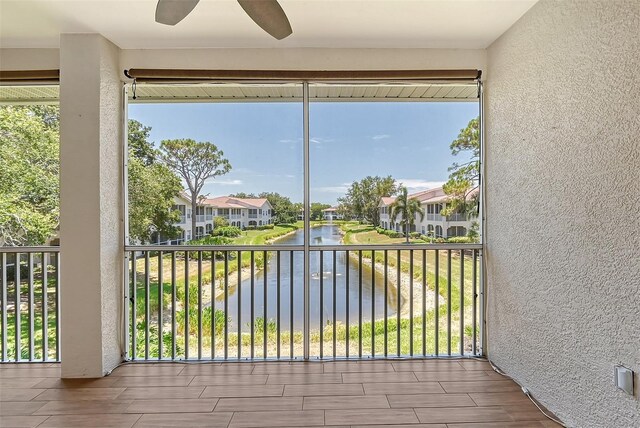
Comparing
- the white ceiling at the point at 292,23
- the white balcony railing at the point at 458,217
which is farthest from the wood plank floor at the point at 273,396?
the white ceiling at the point at 292,23

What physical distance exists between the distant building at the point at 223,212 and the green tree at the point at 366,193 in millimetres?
626

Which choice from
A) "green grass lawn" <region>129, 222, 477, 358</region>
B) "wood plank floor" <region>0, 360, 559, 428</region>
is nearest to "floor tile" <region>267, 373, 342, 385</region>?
"wood plank floor" <region>0, 360, 559, 428</region>

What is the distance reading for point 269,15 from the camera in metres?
1.67

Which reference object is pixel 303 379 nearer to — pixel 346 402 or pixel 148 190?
pixel 346 402

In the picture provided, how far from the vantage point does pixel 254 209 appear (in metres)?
2.78

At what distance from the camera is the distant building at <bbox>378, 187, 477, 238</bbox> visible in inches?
110

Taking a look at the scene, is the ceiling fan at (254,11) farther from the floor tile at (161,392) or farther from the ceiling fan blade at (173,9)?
the floor tile at (161,392)

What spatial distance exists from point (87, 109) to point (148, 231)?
3.17 feet

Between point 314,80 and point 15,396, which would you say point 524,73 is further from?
point 15,396

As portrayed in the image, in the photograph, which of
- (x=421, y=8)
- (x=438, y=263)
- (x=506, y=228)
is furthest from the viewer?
(x=438, y=263)

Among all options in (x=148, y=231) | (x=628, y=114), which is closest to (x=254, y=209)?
(x=148, y=231)

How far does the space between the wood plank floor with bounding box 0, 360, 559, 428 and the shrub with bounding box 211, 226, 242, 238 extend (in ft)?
3.22

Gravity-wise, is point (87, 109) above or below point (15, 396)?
above

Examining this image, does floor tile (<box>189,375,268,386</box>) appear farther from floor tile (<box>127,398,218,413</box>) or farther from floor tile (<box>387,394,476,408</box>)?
floor tile (<box>387,394,476,408</box>)
